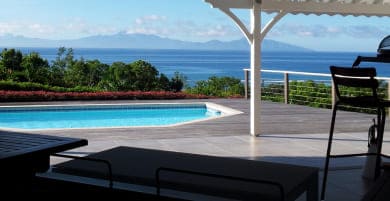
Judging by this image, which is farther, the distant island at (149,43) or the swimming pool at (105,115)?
the distant island at (149,43)

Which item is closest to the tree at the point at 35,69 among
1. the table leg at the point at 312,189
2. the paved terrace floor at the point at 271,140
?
the paved terrace floor at the point at 271,140

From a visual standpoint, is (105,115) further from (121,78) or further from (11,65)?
(11,65)

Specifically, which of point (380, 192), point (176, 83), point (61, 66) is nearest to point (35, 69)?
point (61, 66)

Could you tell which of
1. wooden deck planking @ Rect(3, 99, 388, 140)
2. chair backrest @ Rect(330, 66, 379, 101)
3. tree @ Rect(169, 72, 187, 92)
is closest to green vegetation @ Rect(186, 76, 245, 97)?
tree @ Rect(169, 72, 187, 92)

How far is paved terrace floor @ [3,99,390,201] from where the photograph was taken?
18.1 feet

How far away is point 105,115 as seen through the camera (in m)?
12.7

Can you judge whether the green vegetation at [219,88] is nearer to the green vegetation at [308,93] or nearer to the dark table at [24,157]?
the green vegetation at [308,93]

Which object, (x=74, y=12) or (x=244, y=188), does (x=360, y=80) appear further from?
(x=74, y=12)

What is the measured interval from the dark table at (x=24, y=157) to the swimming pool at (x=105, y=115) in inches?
323

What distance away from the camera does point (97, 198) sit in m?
2.49

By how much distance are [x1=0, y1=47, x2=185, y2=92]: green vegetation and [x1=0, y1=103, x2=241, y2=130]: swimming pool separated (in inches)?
110

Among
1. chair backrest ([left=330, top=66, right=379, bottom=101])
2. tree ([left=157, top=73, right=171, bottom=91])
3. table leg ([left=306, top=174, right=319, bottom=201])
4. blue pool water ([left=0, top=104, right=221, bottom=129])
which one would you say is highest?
chair backrest ([left=330, top=66, right=379, bottom=101])

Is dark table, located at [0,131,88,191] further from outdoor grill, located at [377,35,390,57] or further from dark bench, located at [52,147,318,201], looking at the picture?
outdoor grill, located at [377,35,390,57]

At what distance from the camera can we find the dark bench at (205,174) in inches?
99.2
